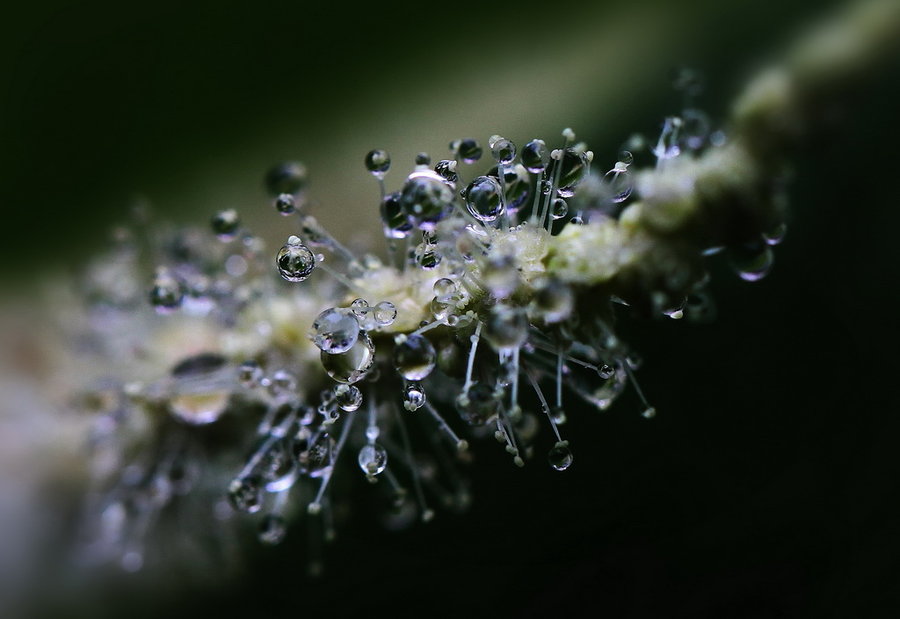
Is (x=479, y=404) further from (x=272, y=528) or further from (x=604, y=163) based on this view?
(x=604, y=163)

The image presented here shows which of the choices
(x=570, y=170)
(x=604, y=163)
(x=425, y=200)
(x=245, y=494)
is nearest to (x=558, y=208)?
(x=570, y=170)

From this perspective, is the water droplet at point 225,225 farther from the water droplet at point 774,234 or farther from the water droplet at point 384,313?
the water droplet at point 774,234

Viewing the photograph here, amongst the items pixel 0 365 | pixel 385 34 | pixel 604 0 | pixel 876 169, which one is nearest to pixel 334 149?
pixel 385 34

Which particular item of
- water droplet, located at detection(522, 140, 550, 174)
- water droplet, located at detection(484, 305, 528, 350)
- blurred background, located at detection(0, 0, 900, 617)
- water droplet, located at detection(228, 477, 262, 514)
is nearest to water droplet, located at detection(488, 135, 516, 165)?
water droplet, located at detection(522, 140, 550, 174)

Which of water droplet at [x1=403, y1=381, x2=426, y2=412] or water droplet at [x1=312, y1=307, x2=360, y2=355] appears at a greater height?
water droplet at [x1=312, y1=307, x2=360, y2=355]

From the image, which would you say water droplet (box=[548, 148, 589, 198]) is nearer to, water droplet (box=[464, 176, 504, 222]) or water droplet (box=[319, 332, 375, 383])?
water droplet (box=[464, 176, 504, 222])
